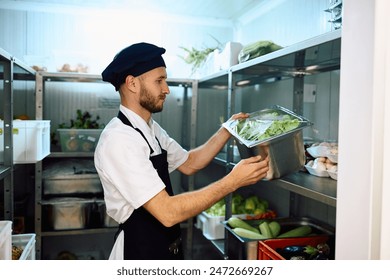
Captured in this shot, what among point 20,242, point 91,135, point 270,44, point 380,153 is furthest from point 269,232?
point 91,135

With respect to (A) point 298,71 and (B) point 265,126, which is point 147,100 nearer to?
(B) point 265,126

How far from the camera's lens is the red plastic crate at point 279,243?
1.30 meters

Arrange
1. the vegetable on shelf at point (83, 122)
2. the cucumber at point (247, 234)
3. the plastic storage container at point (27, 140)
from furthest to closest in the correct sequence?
the vegetable on shelf at point (83, 122), the plastic storage container at point (27, 140), the cucumber at point (247, 234)

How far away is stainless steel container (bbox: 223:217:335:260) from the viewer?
4.51 feet

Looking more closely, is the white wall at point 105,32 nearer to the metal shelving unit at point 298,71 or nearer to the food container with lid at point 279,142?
the metal shelving unit at point 298,71

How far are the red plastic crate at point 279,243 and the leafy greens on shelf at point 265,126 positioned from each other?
0.43 meters

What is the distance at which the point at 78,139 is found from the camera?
7.57 ft

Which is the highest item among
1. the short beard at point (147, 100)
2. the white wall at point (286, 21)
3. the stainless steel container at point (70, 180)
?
the white wall at point (286, 21)

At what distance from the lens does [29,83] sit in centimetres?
239

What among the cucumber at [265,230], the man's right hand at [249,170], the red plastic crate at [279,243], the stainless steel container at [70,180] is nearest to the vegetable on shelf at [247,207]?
the cucumber at [265,230]

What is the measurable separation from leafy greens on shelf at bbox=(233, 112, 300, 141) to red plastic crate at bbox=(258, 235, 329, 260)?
43 cm

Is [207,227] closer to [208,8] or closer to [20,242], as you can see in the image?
[20,242]

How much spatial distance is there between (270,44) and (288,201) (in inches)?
35.7

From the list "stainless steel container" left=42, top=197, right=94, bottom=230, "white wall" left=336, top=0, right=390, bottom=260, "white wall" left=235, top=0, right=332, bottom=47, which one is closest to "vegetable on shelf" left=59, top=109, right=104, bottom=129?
"stainless steel container" left=42, top=197, right=94, bottom=230
